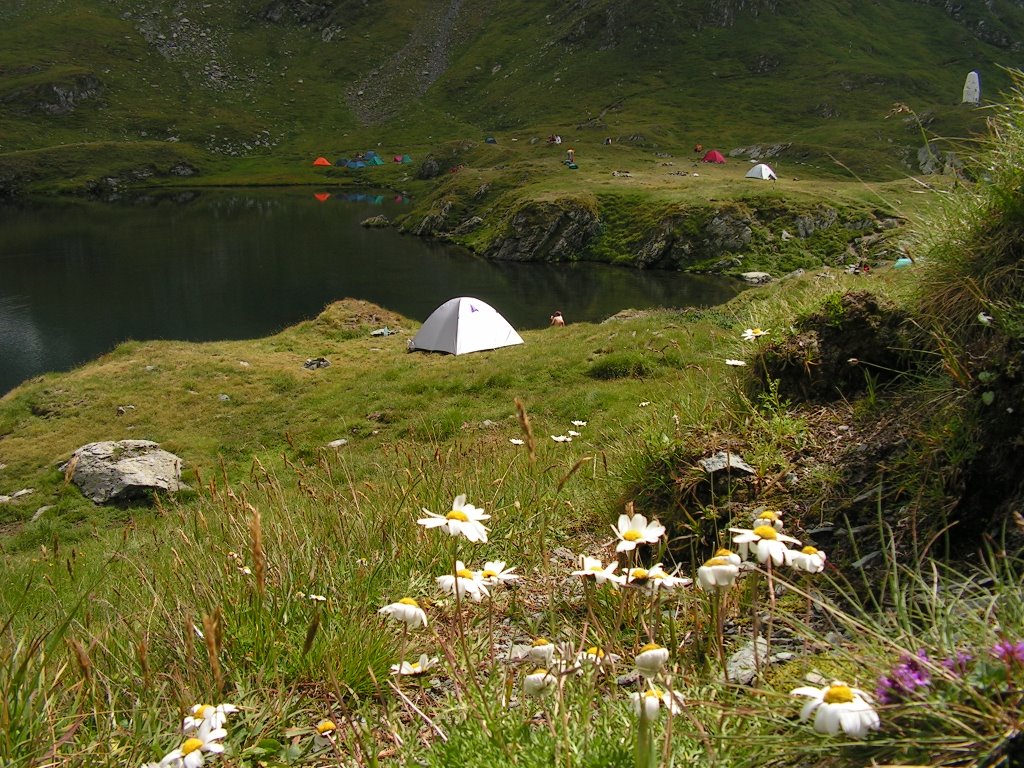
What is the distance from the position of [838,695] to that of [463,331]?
25.6m

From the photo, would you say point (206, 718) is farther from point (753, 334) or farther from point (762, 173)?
point (762, 173)

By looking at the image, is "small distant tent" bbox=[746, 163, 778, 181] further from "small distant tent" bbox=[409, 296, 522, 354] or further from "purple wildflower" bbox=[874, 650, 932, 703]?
"purple wildflower" bbox=[874, 650, 932, 703]

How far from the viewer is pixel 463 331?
27.1m

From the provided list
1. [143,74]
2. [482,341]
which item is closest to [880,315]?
[482,341]

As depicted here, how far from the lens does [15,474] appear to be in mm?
17141

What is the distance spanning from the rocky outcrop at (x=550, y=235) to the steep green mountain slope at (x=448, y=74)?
1872 inches

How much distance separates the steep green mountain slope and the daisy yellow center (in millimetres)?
105964

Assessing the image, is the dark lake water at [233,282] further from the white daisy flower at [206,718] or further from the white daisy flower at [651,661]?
the white daisy flower at [651,661]

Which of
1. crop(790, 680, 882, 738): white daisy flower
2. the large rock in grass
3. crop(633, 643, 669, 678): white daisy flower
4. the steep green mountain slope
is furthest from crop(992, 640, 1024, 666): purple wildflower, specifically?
the steep green mountain slope

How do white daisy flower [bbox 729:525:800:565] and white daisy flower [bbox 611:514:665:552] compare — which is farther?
white daisy flower [bbox 611:514:665:552]

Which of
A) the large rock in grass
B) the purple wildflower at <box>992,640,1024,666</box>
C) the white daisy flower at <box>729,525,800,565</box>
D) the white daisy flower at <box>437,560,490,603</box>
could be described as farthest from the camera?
the large rock in grass

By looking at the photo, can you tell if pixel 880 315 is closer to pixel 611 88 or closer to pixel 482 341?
pixel 482 341

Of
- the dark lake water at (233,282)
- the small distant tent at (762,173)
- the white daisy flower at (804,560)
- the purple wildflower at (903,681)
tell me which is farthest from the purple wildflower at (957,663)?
the small distant tent at (762,173)

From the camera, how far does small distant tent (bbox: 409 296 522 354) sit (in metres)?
26.9
